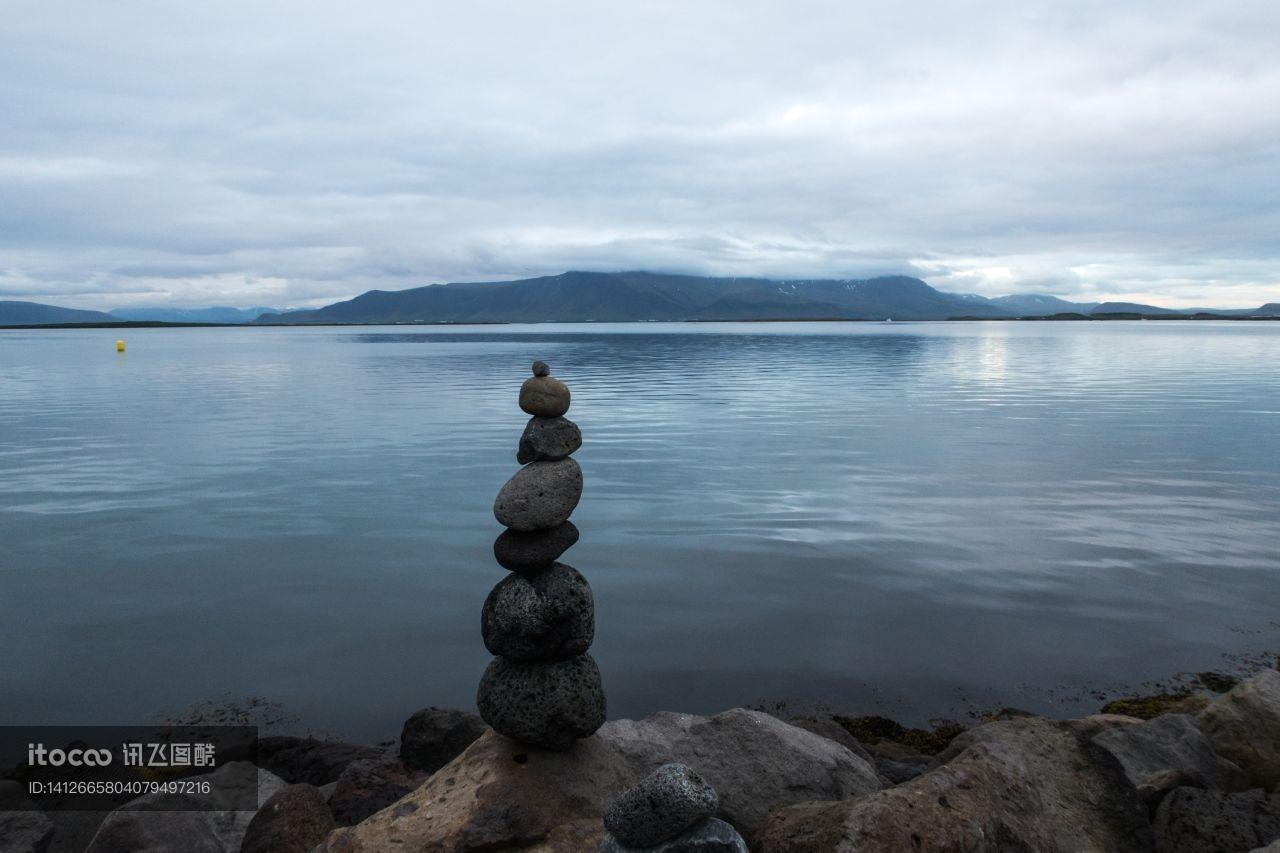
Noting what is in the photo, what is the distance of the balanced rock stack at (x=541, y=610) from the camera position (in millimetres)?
8852

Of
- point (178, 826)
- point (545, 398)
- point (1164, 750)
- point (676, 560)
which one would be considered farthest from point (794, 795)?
point (676, 560)

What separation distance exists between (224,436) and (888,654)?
34.2 metres

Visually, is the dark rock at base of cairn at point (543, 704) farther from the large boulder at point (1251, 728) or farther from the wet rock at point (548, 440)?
the large boulder at point (1251, 728)

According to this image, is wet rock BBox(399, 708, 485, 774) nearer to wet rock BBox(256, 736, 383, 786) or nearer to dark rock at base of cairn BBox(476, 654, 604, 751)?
wet rock BBox(256, 736, 383, 786)

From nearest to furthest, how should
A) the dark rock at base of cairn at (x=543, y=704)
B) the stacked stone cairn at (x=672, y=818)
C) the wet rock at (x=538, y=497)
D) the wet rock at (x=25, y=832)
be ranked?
1. the stacked stone cairn at (x=672, y=818)
2. the wet rock at (x=25, y=832)
3. the dark rock at base of cairn at (x=543, y=704)
4. the wet rock at (x=538, y=497)

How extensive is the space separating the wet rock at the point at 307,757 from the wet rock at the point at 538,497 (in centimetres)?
413

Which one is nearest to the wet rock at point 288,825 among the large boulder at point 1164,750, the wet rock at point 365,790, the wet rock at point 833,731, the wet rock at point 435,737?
the wet rock at point 365,790

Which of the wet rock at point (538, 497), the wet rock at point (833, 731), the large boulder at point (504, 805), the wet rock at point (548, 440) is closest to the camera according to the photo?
the large boulder at point (504, 805)

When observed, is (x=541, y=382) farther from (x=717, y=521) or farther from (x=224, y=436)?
(x=224, y=436)

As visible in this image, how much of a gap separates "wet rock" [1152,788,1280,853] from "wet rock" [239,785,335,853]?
305 inches

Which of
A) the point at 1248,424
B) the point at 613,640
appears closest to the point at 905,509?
the point at 613,640

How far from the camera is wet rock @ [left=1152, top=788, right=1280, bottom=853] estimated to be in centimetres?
699

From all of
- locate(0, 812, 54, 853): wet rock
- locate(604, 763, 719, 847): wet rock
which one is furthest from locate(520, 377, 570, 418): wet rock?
locate(0, 812, 54, 853): wet rock

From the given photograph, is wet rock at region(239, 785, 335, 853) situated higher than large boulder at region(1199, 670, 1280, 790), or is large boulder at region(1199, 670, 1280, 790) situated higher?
large boulder at region(1199, 670, 1280, 790)
